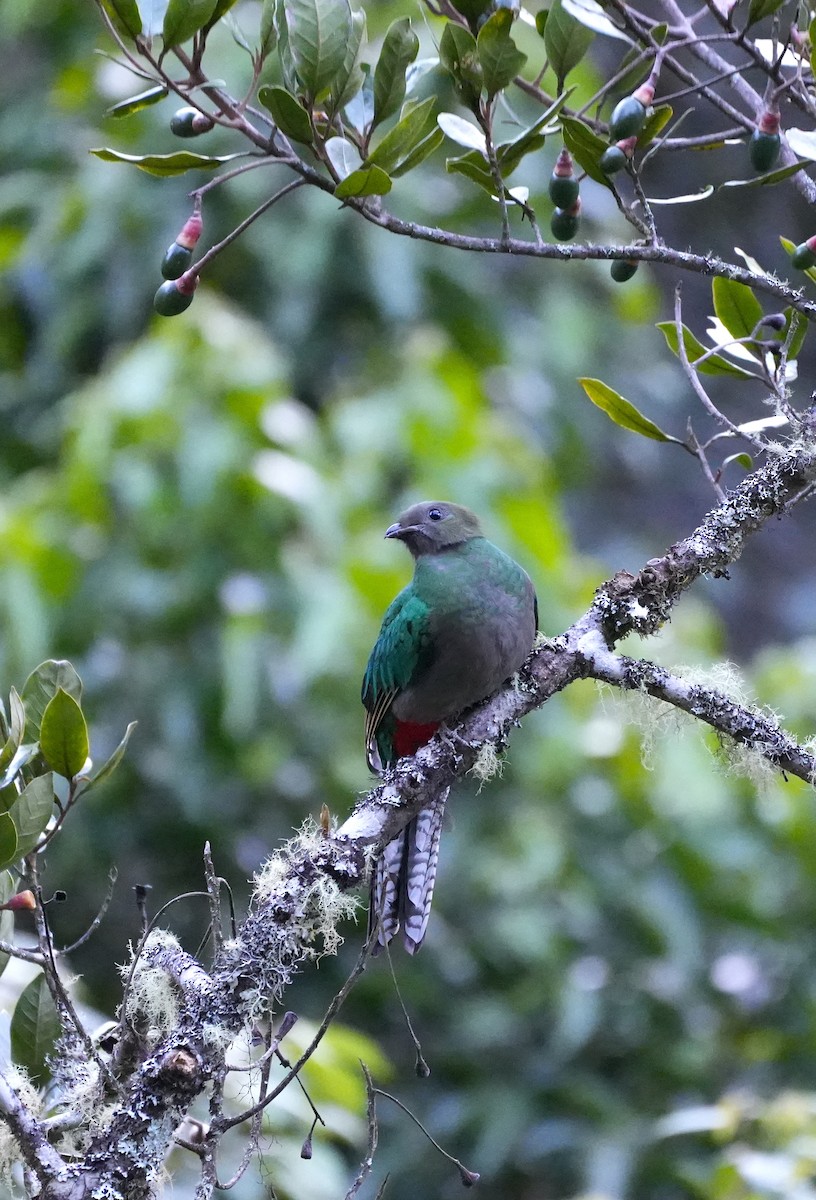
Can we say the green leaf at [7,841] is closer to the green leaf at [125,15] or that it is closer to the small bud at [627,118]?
the green leaf at [125,15]

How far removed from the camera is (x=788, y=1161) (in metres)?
3.54

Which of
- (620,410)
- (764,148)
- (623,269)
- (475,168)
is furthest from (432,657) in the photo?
(764,148)

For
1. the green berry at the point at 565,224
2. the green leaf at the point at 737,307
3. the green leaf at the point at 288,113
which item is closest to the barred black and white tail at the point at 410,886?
the green leaf at the point at 737,307

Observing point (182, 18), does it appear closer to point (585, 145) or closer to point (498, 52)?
point (498, 52)

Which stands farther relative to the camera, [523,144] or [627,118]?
[523,144]

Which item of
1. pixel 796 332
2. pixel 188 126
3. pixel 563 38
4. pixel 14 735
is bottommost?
pixel 14 735

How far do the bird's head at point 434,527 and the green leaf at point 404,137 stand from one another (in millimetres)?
1691

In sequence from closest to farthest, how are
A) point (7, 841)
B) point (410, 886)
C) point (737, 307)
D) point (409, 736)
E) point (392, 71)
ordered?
point (7, 841)
point (392, 71)
point (737, 307)
point (410, 886)
point (409, 736)

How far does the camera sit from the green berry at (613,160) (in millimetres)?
2228

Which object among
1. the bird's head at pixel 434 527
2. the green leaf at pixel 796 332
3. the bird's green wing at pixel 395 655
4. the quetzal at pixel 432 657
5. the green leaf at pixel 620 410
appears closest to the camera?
the green leaf at pixel 796 332

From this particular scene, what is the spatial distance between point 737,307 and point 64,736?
1.58 meters

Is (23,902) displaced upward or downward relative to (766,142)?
downward

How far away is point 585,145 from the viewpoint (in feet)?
7.55

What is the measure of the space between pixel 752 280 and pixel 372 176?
662mm
